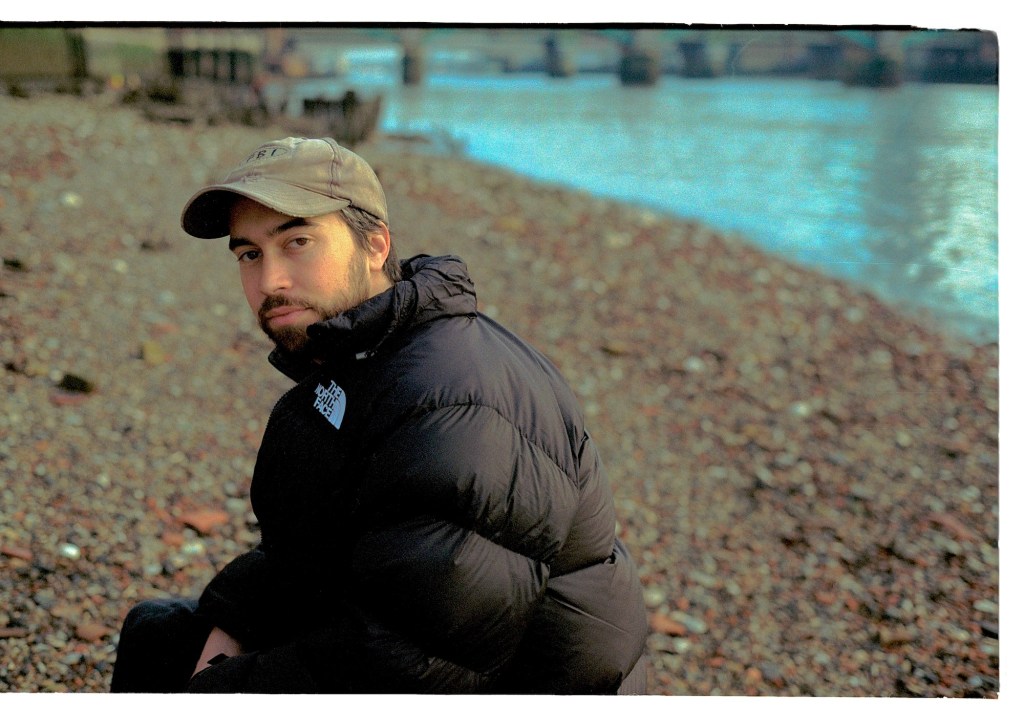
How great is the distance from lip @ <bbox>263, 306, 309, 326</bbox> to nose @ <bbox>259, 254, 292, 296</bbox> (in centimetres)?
4

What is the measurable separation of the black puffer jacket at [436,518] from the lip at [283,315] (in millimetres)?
86

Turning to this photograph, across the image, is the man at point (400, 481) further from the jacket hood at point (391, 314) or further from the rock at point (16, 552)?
the rock at point (16, 552)

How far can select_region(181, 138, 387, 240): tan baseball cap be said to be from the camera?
5.43 ft

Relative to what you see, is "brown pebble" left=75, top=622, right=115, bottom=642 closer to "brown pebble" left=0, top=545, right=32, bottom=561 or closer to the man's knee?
"brown pebble" left=0, top=545, right=32, bottom=561

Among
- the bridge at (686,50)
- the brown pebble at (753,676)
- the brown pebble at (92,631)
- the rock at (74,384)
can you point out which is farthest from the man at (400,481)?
the rock at (74,384)

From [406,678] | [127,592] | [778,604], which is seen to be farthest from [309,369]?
[778,604]

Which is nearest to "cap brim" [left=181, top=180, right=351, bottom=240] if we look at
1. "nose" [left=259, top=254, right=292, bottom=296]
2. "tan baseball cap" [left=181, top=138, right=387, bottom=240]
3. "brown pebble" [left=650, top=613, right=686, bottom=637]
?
"tan baseball cap" [left=181, top=138, right=387, bottom=240]

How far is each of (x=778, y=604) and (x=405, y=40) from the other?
3065 mm

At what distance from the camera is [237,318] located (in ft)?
17.6

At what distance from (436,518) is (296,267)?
1.82ft

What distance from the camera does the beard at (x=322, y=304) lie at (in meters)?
1.75

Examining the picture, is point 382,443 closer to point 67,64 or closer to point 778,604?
point 778,604

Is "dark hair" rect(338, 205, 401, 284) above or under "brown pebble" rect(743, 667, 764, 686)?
above

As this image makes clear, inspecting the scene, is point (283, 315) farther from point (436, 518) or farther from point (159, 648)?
point (159, 648)
